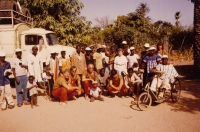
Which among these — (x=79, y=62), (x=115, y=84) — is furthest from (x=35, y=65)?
(x=115, y=84)

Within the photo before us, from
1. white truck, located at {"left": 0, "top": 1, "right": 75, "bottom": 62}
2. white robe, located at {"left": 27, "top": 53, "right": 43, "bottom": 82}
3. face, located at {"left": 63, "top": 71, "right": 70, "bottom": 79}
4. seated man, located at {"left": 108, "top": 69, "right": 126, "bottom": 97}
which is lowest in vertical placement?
seated man, located at {"left": 108, "top": 69, "right": 126, "bottom": 97}

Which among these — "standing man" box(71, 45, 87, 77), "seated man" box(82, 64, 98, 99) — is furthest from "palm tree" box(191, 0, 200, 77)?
"standing man" box(71, 45, 87, 77)

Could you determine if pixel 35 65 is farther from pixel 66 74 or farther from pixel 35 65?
pixel 66 74

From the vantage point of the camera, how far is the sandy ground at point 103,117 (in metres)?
4.96

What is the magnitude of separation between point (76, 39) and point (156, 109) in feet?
29.6

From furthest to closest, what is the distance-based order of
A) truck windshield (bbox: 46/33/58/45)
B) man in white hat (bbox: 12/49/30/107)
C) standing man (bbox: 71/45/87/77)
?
truck windshield (bbox: 46/33/58/45)
standing man (bbox: 71/45/87/77)
man in white hat (bbox: 12/49/30/107)

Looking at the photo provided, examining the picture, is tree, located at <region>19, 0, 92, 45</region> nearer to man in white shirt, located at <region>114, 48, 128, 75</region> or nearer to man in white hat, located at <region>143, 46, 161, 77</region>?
man in white shirt, located at <region>114, 48, 128, 75</region>

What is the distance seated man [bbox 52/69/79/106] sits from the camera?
6.83 m

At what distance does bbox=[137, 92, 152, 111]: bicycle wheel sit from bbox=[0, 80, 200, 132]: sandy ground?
147 mm

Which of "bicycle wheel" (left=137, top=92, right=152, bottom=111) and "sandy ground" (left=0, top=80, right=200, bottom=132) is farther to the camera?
"bicycle wheel" (left=137, top=92, right=152, bottom=111)

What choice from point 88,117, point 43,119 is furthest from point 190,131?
point 43,119

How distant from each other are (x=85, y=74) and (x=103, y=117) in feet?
7.64

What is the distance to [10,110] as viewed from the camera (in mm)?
6402

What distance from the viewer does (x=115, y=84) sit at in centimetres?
752
